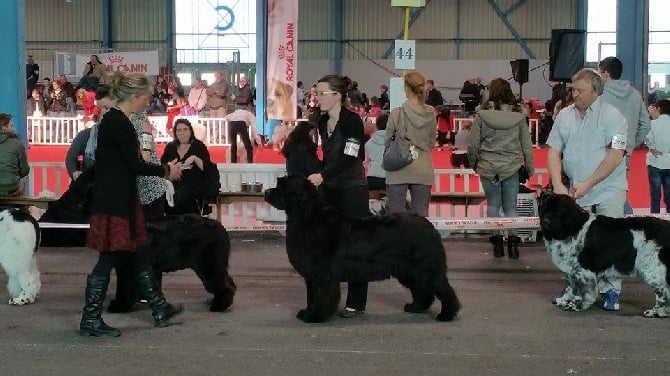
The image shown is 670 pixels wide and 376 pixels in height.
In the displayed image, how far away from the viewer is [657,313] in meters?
6.12

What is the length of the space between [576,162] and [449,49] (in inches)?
1158

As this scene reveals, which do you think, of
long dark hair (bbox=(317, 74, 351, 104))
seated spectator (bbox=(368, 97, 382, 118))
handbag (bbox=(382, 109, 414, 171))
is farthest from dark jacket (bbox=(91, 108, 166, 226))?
seated spectator (bbox=(368, 97, 382, 118))

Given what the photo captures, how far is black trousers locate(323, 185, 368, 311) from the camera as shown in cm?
621

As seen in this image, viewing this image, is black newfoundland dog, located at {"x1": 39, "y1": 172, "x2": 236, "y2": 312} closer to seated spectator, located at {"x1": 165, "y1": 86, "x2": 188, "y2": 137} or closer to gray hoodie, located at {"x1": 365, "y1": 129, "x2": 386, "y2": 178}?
gray hoodie, located at {"x1": 365, "y1": 129, "x2": 386, "y2": 178}

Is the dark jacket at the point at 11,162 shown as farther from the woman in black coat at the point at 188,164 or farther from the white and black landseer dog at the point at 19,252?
the white and black landseer dog at the point at 19,252

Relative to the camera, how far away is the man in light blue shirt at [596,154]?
20.5ft

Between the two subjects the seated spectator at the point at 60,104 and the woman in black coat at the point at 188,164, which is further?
the seated spectator at the point at 60,104

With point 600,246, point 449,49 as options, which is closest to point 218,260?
point 600,246

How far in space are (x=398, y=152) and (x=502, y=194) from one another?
4.76ft

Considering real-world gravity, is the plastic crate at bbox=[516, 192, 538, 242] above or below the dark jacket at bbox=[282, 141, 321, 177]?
below

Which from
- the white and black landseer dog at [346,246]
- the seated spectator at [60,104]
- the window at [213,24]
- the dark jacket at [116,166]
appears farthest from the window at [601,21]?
the dark jacket at [116,166]

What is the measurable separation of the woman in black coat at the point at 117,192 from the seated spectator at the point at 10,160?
3.34 m

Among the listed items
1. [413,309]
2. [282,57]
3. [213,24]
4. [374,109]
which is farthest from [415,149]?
[213,24]

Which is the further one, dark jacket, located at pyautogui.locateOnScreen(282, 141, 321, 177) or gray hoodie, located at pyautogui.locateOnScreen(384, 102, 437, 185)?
gray hoodie, located at pyautogui.locateOnScreen(384, 102, 437, 185)
